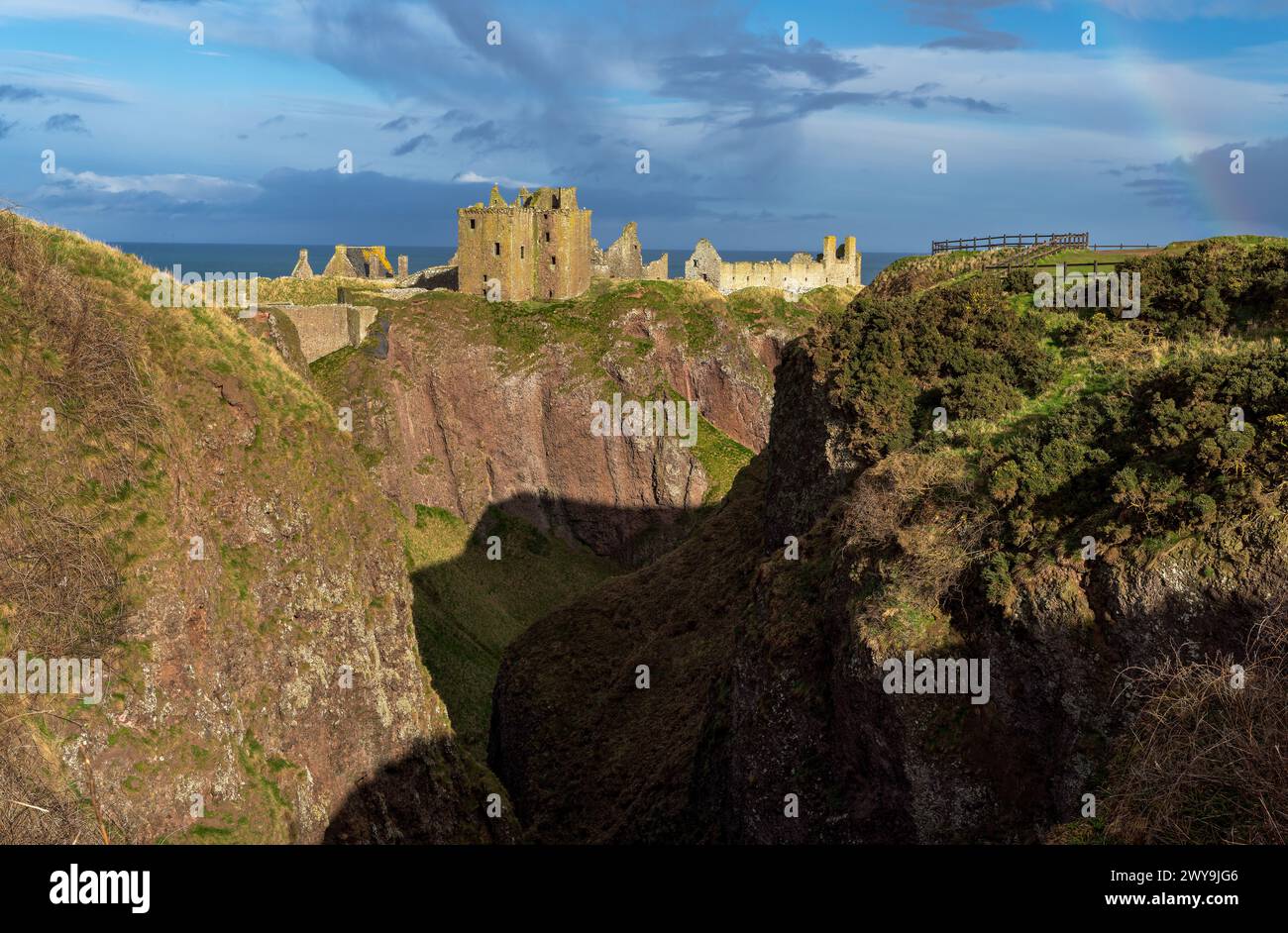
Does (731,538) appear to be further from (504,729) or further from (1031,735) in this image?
(1031,735)

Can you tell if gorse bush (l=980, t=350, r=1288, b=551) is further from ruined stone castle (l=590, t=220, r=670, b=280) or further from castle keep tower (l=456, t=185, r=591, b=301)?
ruined stone castle (l=590, t=220, r=670, b=280)

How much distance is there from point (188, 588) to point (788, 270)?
9994 centimetres

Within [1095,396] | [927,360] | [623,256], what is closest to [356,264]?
[623,256]

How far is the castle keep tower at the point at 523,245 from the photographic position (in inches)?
3054

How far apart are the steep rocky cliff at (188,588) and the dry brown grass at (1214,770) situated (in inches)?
636

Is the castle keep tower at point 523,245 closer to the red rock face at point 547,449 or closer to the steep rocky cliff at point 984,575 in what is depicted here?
the red rock face at point 547,449

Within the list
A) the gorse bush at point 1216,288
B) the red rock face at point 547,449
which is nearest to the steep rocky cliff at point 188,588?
the gorse bush at point 1216,288

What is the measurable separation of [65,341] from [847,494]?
2053 centimetres

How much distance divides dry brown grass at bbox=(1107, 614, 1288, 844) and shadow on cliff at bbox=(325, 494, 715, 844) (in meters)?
20.2

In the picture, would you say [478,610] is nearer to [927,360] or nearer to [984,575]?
[927,360]

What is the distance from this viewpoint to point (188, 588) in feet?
77.3

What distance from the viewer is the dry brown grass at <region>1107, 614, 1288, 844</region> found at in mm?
10031

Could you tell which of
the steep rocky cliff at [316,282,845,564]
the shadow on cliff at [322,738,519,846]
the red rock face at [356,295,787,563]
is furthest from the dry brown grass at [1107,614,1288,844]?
the red rock face at [356,295,787,563]
